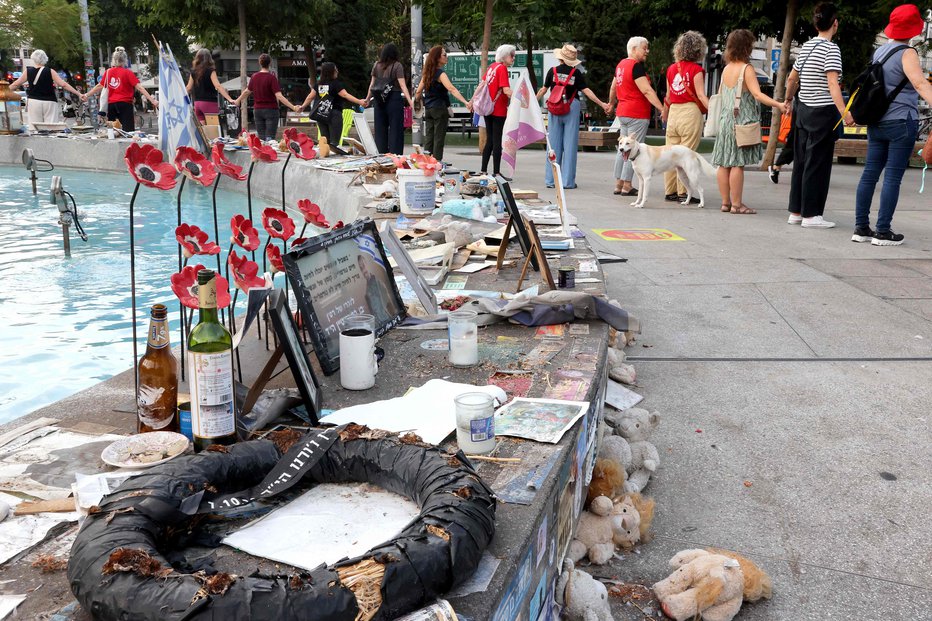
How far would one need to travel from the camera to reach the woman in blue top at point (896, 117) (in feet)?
23.8

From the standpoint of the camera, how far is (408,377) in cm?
341

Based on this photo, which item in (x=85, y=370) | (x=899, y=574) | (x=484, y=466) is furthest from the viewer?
(x=85, y=370)

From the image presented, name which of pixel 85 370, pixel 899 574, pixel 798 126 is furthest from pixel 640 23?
pixel 899 574

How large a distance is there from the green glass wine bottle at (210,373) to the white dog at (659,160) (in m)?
8.40

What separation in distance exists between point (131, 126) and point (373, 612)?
17257 millimetres

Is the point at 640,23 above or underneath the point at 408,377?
above

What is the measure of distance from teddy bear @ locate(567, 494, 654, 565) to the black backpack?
5.85 metres

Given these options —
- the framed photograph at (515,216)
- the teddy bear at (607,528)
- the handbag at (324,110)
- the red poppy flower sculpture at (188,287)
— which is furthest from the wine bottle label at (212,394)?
the handbag at (324,110)

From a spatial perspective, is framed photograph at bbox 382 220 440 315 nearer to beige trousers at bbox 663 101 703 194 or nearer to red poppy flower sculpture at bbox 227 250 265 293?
red poppy flower sculpture at bbox 227 250 265 293

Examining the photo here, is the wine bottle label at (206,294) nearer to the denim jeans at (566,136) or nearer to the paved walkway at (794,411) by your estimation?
the paved walkway at (794,411)

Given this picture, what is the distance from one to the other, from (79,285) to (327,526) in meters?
6.51

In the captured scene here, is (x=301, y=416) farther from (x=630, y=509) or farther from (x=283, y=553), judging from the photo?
(x=630, y=509)

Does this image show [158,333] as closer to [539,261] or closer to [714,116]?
[539,261]

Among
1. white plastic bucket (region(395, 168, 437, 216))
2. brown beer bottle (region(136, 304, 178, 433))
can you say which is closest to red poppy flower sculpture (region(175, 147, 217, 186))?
brown beer bottle (region(136, 304, 178, 433))
